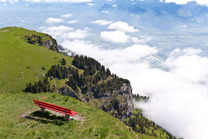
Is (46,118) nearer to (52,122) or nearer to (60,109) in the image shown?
(52,122)

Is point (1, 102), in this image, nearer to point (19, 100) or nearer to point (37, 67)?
point (19, 100)

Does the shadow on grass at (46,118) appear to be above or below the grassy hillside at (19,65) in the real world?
below

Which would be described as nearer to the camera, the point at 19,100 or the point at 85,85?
the point at 19,100

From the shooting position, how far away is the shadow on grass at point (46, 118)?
21031mm

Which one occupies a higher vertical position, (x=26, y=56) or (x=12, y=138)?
(x=26, y=56)

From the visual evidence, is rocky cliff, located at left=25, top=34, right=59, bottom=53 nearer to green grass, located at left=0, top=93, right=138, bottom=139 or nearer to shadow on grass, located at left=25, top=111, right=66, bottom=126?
green grass, located at left=0, top=93, right=138, bottom=139

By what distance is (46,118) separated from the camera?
22125mm

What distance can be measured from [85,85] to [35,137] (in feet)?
579

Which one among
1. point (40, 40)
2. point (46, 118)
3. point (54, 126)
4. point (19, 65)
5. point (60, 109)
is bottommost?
point (54, 126)

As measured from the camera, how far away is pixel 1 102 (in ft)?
100

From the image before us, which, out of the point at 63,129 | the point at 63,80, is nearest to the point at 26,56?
the point at 63,80

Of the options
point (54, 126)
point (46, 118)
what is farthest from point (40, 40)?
point (54, 126)

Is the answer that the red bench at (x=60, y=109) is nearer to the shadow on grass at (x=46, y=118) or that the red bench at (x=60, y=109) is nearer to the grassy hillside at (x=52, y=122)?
the shadow on grass at (x=46, y=118)

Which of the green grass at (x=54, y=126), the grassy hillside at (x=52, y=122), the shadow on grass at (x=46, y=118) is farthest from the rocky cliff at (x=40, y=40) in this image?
the shadow on grass at (x=46, y=118)
